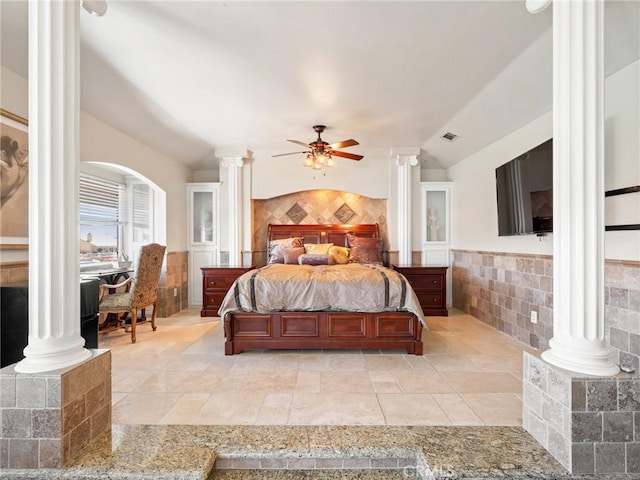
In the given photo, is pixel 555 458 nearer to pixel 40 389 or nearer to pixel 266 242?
pixel 40 389

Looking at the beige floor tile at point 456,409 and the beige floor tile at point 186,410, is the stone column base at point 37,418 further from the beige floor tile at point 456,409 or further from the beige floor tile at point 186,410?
the beige floor tile at point 456,409

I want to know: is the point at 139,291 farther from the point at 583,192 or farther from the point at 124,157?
the point at 583,192

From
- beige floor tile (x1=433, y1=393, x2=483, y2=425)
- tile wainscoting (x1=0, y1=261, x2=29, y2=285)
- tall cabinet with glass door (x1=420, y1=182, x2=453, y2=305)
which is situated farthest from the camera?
tall cabinet with glass door (x1=420, y1=182, x2=453, y2=305)

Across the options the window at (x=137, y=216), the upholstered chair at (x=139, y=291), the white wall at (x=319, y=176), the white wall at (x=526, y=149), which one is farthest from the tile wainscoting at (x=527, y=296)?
the window at (x=137, y=216)

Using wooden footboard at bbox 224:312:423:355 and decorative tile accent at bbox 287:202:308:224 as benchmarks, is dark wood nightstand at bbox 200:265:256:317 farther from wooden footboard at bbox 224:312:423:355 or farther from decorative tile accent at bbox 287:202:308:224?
wooden footboard at bbox 224:312:423:355

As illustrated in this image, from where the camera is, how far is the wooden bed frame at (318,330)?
3.28 metres

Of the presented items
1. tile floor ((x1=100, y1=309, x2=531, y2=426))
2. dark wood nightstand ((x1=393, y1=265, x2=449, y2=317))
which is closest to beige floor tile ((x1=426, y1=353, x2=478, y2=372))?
tile floor ((x1=100, y1=309, x2=531, y2=426))

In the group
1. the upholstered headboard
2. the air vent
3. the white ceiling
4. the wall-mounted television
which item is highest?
the white ceiling

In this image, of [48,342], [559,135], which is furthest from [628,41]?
[48,342]

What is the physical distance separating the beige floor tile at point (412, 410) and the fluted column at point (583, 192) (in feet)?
2.89

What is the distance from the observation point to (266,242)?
19.0 ft

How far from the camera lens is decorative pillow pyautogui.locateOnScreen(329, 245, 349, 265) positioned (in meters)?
4.86

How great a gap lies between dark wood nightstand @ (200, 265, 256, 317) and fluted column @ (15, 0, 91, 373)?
3.27 m

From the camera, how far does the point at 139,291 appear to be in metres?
3.80
